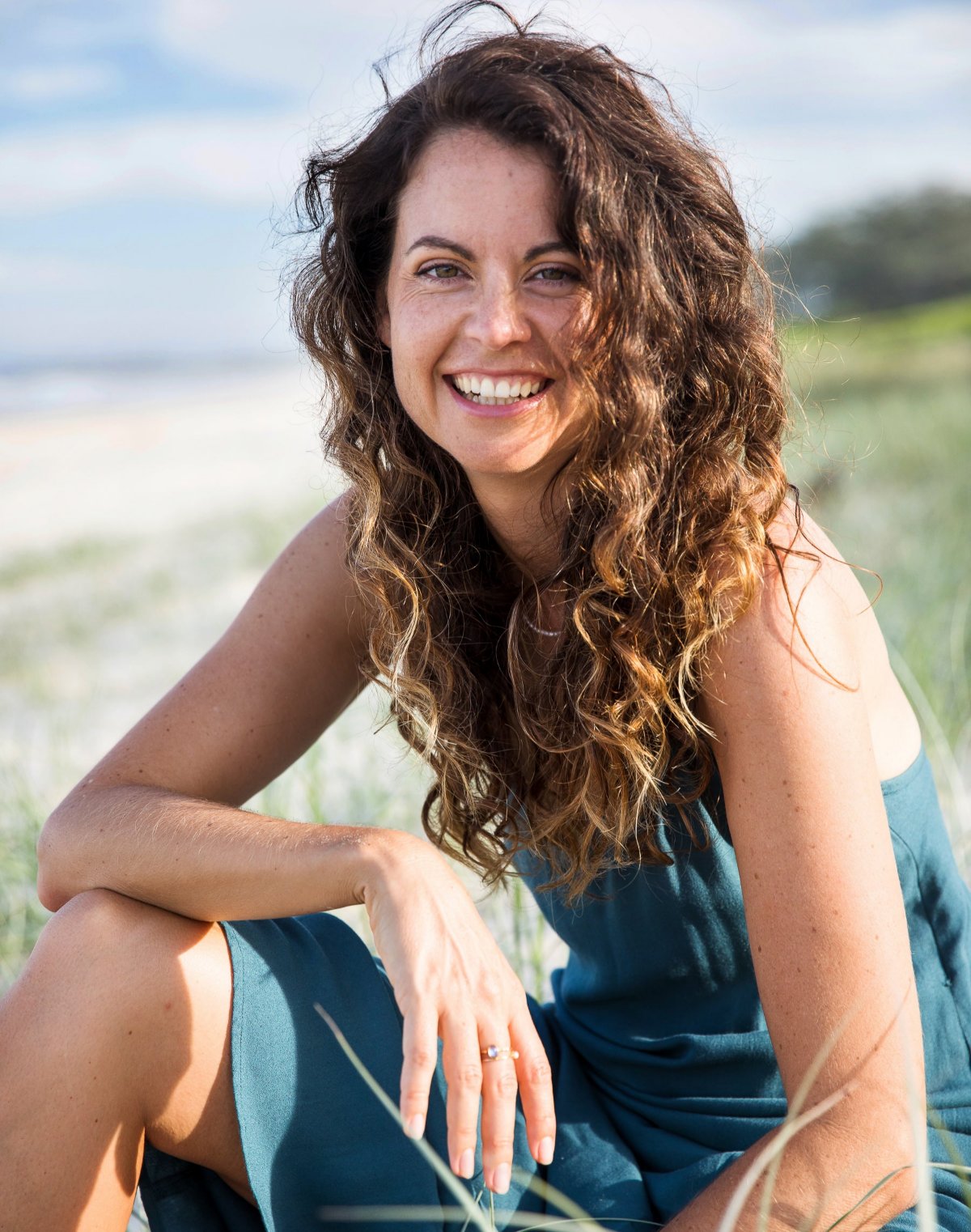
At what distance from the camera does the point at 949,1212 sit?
1.32m

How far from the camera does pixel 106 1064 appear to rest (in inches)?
51.4

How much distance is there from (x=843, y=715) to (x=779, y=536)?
0.24 meters

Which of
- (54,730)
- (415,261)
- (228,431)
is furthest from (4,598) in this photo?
(228,431)

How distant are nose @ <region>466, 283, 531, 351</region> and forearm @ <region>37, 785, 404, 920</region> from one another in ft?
2.00

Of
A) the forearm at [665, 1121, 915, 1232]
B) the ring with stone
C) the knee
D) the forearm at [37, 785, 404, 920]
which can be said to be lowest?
the forearm at [665, 1121, 915, 1232]

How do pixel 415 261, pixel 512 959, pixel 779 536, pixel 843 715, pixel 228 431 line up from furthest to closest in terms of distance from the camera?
pixel 228 431
pixel 512 959
pixel 415 261
pixel 779 536
pixel 843 715

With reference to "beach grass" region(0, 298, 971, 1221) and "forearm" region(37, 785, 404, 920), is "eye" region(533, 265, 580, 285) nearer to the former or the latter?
"beach grass" region(0, 298, 971, 1221)

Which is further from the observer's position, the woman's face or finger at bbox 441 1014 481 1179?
the woman's face

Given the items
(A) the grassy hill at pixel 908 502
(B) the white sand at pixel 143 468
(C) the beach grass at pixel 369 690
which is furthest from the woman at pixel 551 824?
(B) the white sand at pixel 143 468

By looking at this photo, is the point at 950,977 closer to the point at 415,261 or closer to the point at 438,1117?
the point at 438,1117

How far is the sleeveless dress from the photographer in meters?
1.38

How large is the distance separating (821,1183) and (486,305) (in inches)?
41.1

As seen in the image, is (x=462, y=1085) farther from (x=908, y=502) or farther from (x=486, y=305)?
(x=908, y=502)

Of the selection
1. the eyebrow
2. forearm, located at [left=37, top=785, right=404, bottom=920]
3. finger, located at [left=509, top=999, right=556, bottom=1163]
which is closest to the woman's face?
the eyebrow
